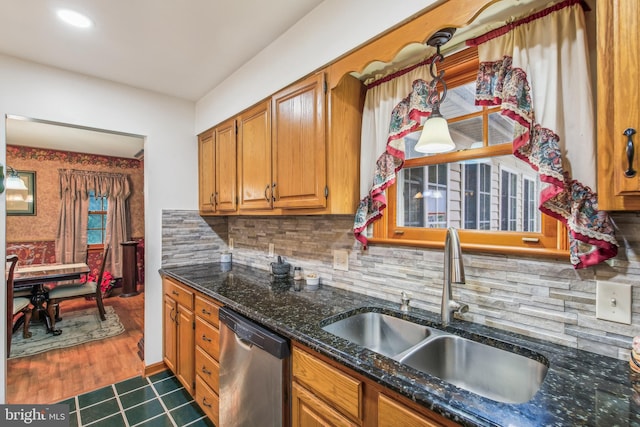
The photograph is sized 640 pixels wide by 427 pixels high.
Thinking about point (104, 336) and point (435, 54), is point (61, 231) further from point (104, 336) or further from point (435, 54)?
point (435, 54)

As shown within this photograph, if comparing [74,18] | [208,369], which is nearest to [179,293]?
[208,369]

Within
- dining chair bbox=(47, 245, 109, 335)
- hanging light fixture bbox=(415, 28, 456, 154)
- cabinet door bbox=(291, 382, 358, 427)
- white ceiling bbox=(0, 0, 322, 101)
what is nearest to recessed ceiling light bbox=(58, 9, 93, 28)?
white ceiling bbox=(0, 0, 322, 101)

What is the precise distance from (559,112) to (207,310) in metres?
2.01

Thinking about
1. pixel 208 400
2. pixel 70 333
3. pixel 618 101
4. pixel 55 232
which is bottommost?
pixel 70 333

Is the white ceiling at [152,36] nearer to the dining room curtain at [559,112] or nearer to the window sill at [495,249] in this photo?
the dining room curtain at [559,112]

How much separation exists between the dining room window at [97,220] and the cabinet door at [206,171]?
3.69 meters

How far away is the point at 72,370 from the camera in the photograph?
102 inches

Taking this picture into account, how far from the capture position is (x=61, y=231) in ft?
15.6

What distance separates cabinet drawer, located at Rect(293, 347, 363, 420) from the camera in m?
0.97

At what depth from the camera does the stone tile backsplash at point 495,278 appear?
3.11 ft

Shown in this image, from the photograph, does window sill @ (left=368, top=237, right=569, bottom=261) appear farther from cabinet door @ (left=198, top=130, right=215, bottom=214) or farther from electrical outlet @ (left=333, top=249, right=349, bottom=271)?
cabinet door @ (left=198, top=130, right=215, bottom=214)

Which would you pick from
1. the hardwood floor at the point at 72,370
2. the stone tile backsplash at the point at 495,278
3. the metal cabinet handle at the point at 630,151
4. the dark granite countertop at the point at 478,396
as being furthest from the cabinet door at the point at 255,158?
the hardwood floor at the point at 72,370

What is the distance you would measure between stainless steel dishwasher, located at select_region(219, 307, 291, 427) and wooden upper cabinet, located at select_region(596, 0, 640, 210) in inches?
47.1

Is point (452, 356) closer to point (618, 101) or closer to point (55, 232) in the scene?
point (618, 101)
